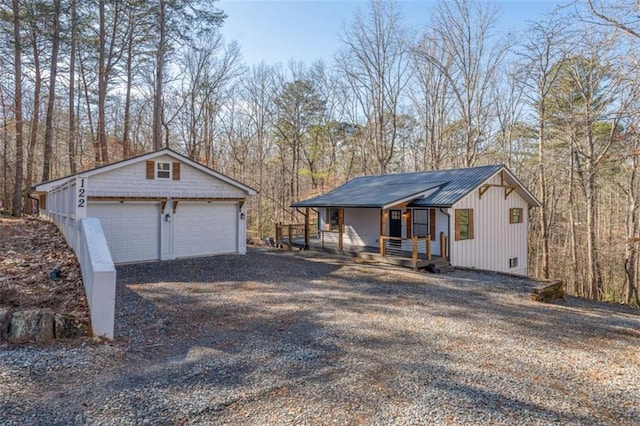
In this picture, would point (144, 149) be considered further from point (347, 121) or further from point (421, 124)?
point (421, 124)

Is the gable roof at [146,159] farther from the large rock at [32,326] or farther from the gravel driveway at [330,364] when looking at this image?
the large rock at [32,326]

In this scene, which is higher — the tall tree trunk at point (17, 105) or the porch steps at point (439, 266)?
the tall tree trunk at point (17, 105)

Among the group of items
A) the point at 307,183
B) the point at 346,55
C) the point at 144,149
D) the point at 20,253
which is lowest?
the point at 20,253

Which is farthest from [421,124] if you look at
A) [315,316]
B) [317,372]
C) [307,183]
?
[317,372]

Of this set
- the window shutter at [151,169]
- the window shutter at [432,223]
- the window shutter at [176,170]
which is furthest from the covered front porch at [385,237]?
the window shutter at [151,169]

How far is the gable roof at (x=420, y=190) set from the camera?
1272 centimetres

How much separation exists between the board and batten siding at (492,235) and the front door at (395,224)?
2243 mm

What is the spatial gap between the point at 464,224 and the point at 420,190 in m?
1.92

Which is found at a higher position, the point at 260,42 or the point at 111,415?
the point at 260,42

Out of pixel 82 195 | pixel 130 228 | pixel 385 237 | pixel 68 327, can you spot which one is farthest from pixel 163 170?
pixel 68 327

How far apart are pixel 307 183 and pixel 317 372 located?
25389 millimetres

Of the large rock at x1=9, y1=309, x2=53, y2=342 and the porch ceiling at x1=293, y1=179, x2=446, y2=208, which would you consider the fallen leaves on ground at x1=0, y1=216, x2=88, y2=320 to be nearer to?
the large rock at x1=9, y1=309, x2=53, y2=342

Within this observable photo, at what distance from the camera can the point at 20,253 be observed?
29.8 feet

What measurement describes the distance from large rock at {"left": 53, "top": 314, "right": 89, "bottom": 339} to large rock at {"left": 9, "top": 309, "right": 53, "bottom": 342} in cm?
7
